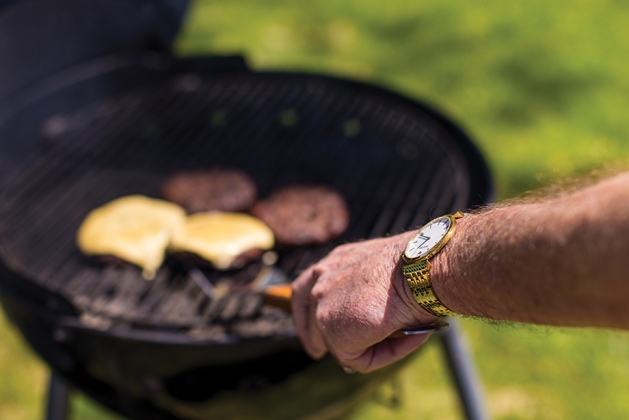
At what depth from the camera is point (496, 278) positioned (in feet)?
2.82

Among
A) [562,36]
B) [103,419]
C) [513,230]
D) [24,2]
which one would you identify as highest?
[513,230]

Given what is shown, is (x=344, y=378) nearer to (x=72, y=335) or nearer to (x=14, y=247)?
(x=72, y=335)

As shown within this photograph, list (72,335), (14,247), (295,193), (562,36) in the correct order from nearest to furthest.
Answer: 1. (72,335)
2. (14,247)
3. (295,193)
4. (562,36)

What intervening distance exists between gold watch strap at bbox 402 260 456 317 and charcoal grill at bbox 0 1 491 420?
0.62 metres

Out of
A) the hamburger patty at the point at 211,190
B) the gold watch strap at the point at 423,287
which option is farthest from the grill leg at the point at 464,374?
the gold watch strap at the point at 423,287

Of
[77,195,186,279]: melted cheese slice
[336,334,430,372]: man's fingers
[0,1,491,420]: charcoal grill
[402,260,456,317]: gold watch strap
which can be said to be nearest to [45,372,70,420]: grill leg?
[0,1,491,420]: charcoal grill

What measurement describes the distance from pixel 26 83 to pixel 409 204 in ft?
5.36

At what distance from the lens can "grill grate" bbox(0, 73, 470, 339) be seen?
1.98 m

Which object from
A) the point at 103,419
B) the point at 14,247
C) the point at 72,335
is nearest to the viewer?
the point at 72,335

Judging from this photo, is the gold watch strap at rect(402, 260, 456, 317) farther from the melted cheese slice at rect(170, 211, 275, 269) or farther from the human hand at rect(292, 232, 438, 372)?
the melted cheese slice at rect(170, 211, 275, 269)

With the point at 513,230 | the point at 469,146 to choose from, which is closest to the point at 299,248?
the point at 469,146

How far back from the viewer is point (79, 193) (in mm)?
2391

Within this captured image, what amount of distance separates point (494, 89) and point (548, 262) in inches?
150

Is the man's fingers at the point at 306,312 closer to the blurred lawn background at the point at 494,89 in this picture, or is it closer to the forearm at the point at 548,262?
the forearm at the point at 548,262
